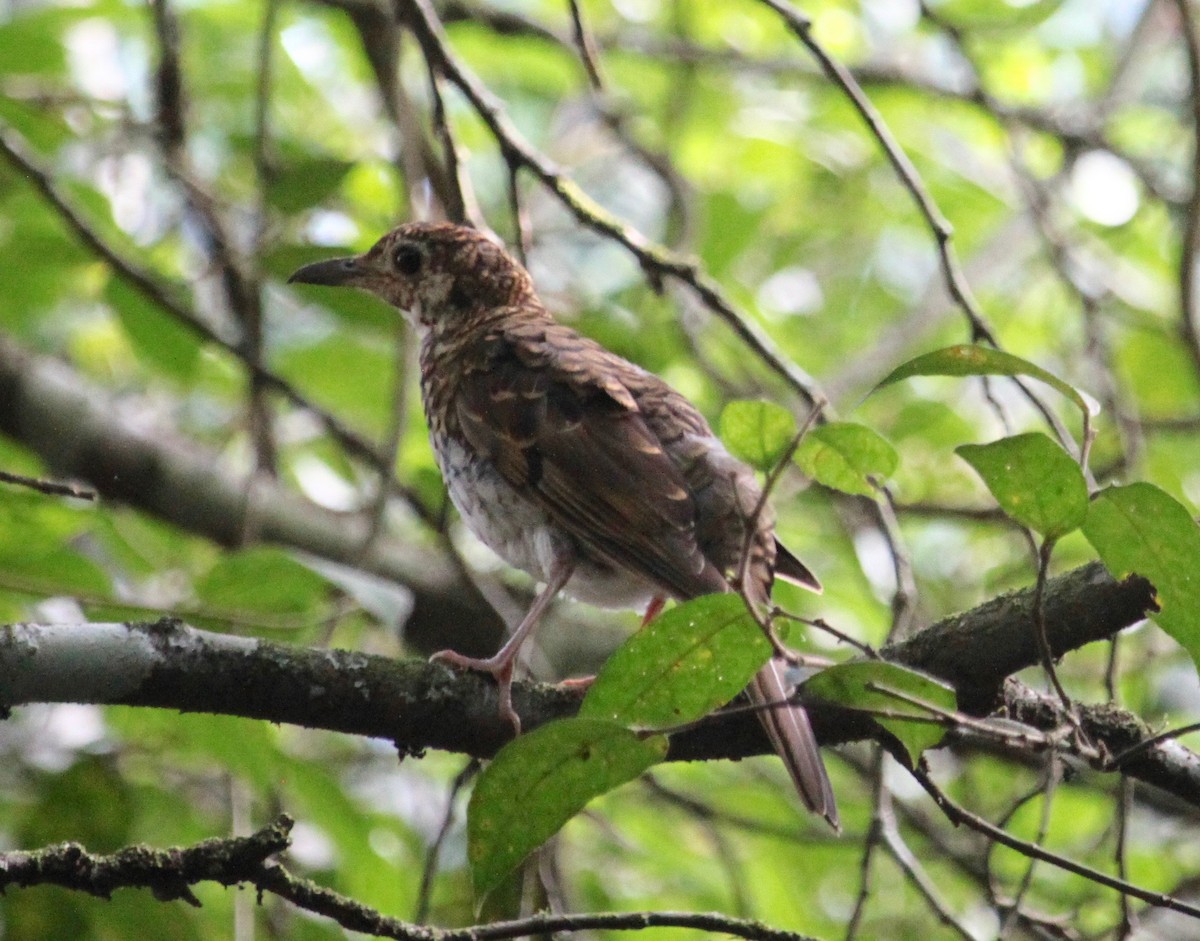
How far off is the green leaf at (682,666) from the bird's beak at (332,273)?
103 inches

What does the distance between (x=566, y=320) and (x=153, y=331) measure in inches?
52.2

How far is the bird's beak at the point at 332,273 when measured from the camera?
4559mm

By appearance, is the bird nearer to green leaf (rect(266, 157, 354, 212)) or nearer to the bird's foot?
the bird's foot

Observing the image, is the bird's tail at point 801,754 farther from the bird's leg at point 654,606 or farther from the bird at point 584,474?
the bird's leg at point 654,606

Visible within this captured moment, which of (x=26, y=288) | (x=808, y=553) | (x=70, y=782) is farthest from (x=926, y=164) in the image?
(x=70, y=782)

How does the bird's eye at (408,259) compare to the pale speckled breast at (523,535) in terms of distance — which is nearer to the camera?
the pale speckled breast at (523,535)

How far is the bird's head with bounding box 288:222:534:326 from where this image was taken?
481 cm

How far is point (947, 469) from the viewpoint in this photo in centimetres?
648

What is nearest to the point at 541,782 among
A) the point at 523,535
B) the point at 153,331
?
the point at 523,535

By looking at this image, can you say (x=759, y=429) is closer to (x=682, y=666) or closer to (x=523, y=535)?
(x=682, y=666)

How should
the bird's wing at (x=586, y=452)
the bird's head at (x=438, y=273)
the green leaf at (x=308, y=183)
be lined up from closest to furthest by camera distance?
the bird's wing at (x=586, y=452)
the green leaf at (x=308, y=183)
the bird's head at (x=438, y=273)

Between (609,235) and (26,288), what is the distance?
2134mm

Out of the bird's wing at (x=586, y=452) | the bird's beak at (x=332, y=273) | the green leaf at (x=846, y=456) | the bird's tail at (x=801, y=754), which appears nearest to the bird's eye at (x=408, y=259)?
the bird's beak at (x=332, y=273)

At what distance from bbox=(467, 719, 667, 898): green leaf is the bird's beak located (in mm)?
2630
